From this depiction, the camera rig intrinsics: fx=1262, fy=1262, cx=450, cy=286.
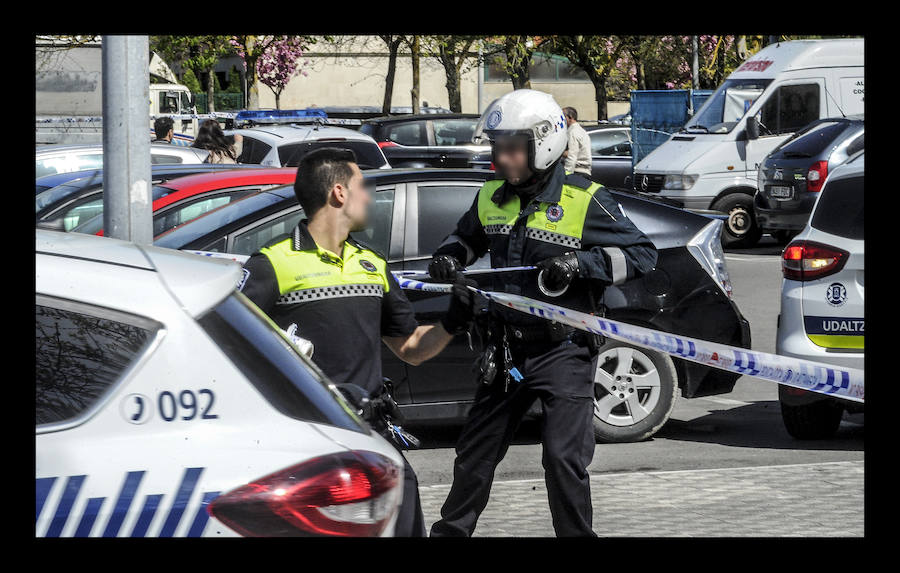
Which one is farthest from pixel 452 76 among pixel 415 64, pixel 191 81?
pixel 191 81

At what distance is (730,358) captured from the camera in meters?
4.39

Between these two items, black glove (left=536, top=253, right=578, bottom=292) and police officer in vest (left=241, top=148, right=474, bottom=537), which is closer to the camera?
police officer in vest (left=241, top=148, right=474, bottom=537)

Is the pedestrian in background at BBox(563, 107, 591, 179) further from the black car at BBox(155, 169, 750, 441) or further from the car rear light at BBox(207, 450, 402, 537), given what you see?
the car rear light at BBox(207, 450, 402, 537)

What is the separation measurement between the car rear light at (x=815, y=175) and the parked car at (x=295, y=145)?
17.6ft

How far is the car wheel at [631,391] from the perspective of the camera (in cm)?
714

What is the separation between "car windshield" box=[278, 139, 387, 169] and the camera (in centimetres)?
1472

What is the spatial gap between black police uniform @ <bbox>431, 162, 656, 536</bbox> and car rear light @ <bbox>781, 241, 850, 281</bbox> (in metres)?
2.27

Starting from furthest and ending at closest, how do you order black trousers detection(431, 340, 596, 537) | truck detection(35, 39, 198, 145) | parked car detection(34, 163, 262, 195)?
truck detection(35, 39, 198, 145)
parked car detection(34, 163, 262, 195)
black trousers detection(431, 340, 596, 537)

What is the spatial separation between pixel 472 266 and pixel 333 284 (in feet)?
8.93

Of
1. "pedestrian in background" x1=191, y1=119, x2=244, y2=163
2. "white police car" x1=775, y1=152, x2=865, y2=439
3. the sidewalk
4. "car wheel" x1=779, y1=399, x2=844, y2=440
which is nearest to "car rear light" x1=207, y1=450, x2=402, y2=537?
the sidewalk

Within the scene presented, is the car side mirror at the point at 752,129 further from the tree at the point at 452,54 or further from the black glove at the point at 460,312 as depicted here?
the tree at the point at 452,54

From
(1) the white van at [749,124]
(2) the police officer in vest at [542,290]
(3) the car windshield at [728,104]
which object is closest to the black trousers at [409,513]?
(2) the police officer in vest at [542,290]
